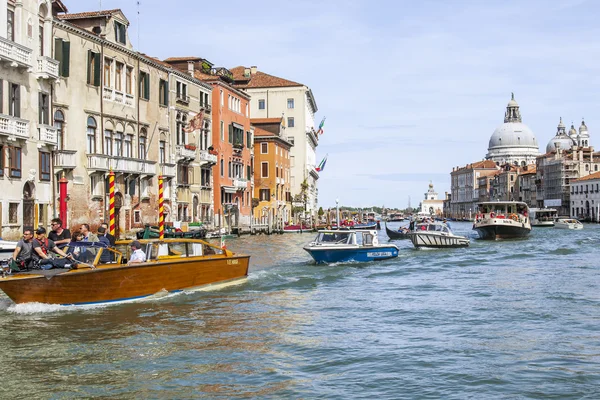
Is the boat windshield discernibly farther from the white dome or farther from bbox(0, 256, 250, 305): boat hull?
the white dome

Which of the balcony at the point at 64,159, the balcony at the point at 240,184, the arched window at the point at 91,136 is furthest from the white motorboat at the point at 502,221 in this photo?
the balcony at the point at 64,159

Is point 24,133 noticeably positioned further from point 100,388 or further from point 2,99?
point 100,388

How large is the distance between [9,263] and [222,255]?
490 cm

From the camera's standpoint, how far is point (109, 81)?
109ft

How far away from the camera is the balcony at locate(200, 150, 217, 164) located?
44.0 metres

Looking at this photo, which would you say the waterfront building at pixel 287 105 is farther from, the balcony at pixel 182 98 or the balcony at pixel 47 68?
the balcony at pixel 47 68

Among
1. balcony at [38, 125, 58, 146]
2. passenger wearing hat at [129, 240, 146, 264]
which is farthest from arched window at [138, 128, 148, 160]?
passenger wearing hat at [129, 240, 146, 264]

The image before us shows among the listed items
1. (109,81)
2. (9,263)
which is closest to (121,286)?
(9,263)

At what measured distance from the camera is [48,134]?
28.0m

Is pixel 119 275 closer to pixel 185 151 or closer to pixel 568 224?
pixel 185 151

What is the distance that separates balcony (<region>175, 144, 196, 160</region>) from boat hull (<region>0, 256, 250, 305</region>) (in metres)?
25.1

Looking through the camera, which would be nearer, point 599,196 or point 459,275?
point 459,275

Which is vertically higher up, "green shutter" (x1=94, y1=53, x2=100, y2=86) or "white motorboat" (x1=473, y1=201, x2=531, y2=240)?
"green shutter" (x1=94, y1=53, x2=100, y2=86)

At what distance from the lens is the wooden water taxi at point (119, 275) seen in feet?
41.3
